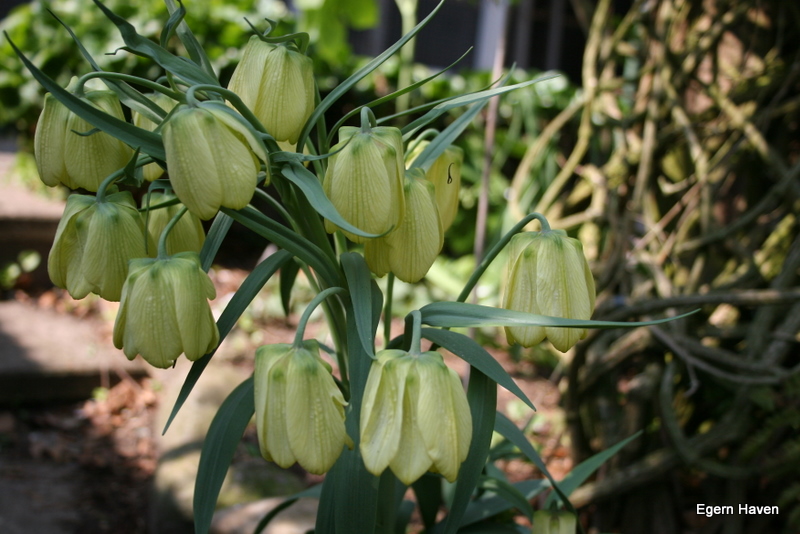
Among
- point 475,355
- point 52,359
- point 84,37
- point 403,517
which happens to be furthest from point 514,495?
point 84,37

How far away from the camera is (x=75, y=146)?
0.63 m

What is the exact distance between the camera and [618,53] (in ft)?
5.84

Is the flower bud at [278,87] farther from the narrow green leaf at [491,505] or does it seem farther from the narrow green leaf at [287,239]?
the narrow green leaf at [491,505]

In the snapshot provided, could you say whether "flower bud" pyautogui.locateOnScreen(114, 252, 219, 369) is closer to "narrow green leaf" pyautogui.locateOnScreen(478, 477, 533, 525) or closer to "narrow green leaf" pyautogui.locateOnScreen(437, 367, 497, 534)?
"narrow green leaf" pyautogui.locateOnScreen(437, 367, 497, 534)

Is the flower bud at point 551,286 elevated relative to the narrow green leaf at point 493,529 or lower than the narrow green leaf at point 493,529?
elevated

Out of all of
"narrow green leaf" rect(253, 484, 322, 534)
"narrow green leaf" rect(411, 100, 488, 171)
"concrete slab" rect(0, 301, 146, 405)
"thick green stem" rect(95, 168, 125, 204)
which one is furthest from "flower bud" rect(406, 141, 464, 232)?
"concrete slab" rect(0, 301, 146, 405)

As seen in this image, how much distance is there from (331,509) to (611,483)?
0.83m

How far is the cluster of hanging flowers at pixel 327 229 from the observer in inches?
21.4

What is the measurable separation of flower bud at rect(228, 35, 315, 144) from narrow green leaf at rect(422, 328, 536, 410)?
0.23 metres

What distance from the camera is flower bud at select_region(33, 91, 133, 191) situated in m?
0.63

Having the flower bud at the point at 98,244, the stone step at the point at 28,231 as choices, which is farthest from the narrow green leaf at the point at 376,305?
the stone step at the point at 28,231

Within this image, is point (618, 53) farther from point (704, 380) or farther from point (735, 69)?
point (704, 380)

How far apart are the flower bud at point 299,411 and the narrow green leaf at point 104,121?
0.20 metres

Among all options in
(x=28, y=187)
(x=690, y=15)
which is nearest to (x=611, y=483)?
(x=690, y=15)
